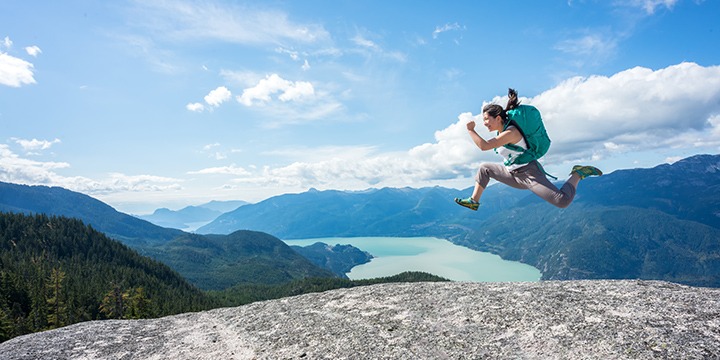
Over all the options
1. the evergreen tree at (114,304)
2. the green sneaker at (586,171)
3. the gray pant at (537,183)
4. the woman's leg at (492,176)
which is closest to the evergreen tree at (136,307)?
the evergreen tree at (114,304)

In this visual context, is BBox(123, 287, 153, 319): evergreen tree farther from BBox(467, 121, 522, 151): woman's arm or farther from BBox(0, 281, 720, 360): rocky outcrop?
BBox(467, 121, 522, 151): woman's arm

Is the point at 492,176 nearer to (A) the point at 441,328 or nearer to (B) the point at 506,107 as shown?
(B) the point at 506,107

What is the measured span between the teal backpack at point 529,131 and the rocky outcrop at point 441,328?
10.9 feet

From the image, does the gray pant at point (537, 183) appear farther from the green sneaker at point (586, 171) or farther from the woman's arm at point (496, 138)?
the woman's arm at point (496, 138)

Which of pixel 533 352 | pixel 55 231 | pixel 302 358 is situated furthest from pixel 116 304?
pixel 55 231

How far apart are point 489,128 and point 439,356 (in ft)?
17.7

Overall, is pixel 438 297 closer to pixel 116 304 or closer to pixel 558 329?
pixel 558 329

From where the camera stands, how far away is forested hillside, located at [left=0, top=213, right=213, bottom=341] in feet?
178

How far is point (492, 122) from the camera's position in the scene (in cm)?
863

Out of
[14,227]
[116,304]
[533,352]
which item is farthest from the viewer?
[14,227]

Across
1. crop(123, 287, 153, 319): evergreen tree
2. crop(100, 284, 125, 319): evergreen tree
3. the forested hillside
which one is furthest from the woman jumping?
crop(123, 287, 153, 319): evergreen tree

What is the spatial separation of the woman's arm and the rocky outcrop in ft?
11.9

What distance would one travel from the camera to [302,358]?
22.9 ft

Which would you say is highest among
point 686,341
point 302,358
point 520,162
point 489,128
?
point 489,128
